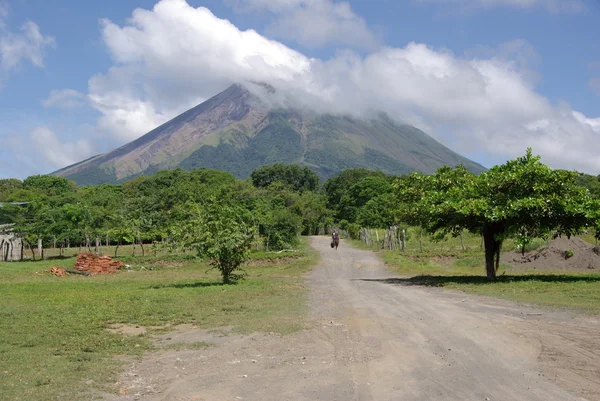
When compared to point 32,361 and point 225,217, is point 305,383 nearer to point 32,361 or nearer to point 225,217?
point 32,361

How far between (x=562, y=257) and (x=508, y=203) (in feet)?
48.3

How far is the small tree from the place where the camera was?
61.8ft

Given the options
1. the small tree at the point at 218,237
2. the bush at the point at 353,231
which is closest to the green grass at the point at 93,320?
the small tree at the point at 218,237

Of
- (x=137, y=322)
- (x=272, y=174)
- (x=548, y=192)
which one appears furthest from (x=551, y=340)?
(x=272, y=174)

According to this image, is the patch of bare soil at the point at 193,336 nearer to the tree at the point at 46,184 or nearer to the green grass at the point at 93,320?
the green grass at the point at 93,320

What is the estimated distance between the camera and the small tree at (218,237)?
61.8 feet

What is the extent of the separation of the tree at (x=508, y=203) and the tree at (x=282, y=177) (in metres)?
84.8

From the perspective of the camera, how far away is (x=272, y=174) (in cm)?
10750

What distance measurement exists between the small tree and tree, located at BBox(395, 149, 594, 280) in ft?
20.5

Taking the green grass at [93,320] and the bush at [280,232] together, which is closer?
the green grass at [93,320]

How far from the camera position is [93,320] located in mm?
11305

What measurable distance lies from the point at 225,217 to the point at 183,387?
13.0 m

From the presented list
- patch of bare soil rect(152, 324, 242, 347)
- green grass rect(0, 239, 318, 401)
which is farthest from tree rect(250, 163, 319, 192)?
patch of bare soil rect(152, 324, 242, 347)

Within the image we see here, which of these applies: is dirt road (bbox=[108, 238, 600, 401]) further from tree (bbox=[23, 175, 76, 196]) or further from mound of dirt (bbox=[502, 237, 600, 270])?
tree (bbox=[23, 175, 76, 196])
